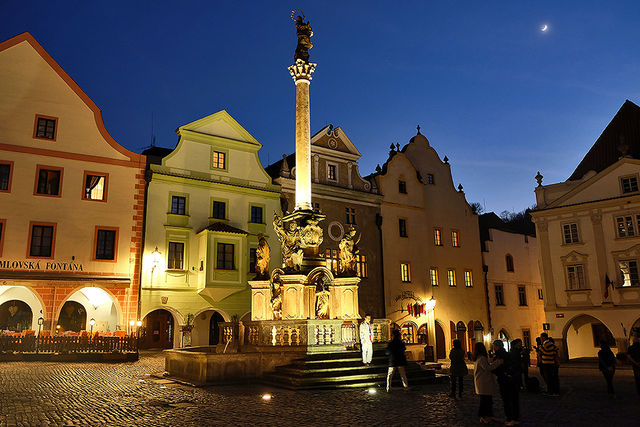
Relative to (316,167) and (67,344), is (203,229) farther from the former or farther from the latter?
(67,344)

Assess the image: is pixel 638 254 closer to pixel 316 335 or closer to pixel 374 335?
pixel 374 335

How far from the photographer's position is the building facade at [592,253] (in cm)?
3281

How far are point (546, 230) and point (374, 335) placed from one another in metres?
21.8

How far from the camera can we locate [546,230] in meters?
36.5

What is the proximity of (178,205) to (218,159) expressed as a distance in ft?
13.3

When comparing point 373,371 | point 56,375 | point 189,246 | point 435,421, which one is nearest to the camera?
point 435,421

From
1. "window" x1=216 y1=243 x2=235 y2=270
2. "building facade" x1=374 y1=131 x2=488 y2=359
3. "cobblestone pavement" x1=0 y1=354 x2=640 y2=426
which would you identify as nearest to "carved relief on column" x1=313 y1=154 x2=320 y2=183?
"building facade" x1=374 y1=131 x2=488 y2=359

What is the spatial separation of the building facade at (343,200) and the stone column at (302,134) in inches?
515

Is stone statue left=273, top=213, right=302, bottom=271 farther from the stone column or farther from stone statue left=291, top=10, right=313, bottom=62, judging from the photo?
stone statue left=291, top=10, right=313, bottom=62

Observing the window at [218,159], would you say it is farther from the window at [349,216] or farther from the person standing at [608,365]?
the person standing at [608,365]

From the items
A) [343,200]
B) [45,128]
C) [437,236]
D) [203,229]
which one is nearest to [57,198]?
[45,128]

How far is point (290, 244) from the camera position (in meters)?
20.4

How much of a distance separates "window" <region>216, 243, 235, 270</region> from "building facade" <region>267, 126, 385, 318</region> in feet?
16.0

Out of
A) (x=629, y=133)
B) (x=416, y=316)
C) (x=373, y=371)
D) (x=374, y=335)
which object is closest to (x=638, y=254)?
(x=629, y=133)
